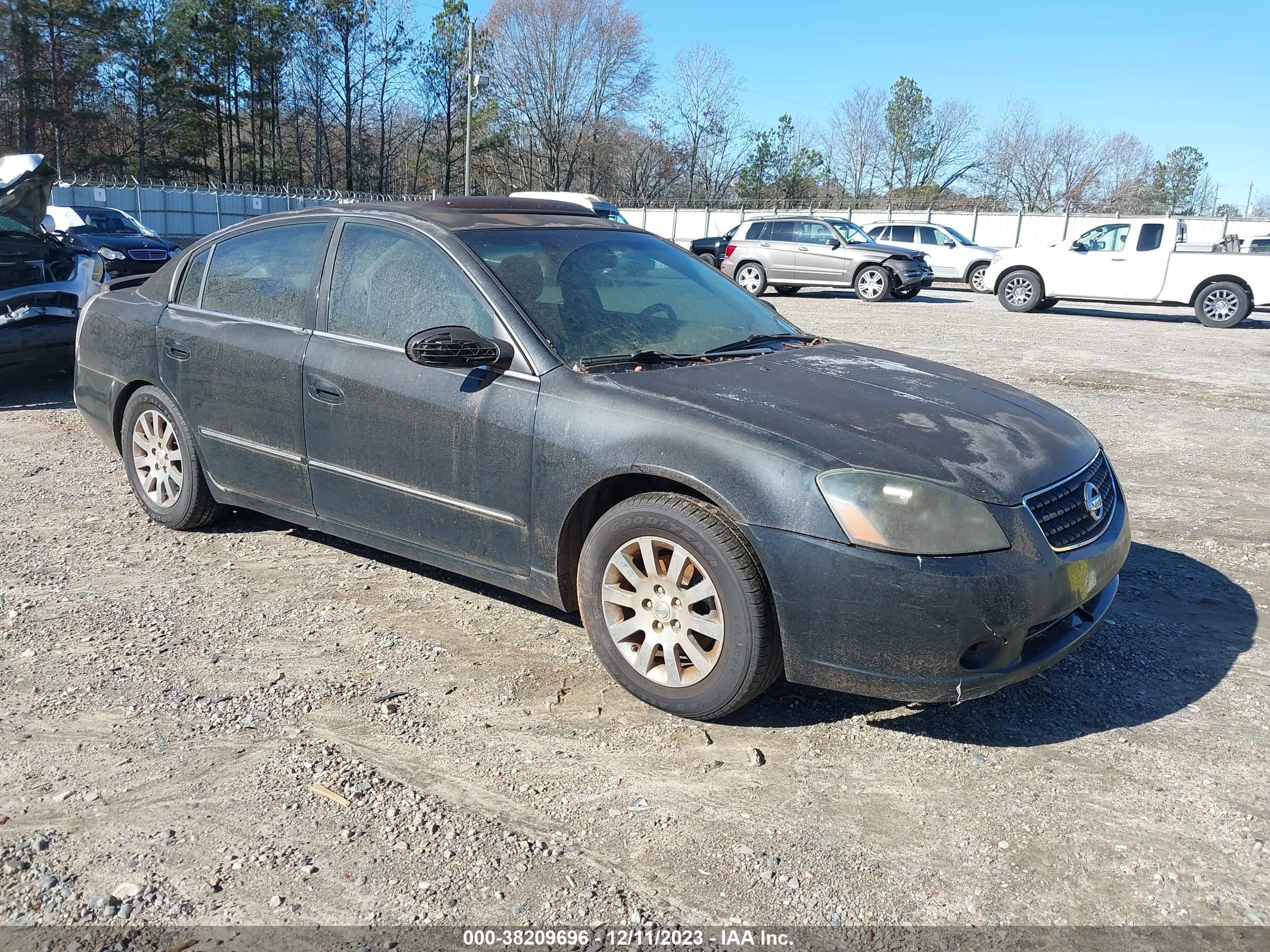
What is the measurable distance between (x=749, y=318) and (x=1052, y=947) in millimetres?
2874

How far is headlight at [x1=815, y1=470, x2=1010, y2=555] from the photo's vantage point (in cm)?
298

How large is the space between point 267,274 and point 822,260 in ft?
60.1

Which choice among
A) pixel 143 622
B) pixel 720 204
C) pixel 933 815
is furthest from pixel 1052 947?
pixel 720 204

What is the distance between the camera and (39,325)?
8.09 meters

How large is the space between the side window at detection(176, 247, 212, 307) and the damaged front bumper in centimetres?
365

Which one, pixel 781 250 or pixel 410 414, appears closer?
pixel 410 414

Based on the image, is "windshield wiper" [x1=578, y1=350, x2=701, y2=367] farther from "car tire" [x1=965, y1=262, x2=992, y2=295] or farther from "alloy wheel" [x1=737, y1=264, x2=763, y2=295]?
"car tire" [x1=965, y1=262, x2=992, y2=295]

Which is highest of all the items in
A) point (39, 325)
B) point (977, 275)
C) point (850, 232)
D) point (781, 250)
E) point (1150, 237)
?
point (1150, 237)

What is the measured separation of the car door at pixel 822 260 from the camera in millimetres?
21594

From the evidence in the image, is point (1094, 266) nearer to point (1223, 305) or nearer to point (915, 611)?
point (1223, 305)

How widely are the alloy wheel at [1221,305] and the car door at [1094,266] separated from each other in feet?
4.60

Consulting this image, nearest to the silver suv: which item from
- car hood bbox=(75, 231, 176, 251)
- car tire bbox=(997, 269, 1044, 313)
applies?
car tire bbox=(997, 269, 1044, 313)

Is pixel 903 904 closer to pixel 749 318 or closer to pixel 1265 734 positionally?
pixel 1265 734

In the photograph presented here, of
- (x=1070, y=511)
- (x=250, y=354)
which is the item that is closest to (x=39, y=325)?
(x=250, y=354)
